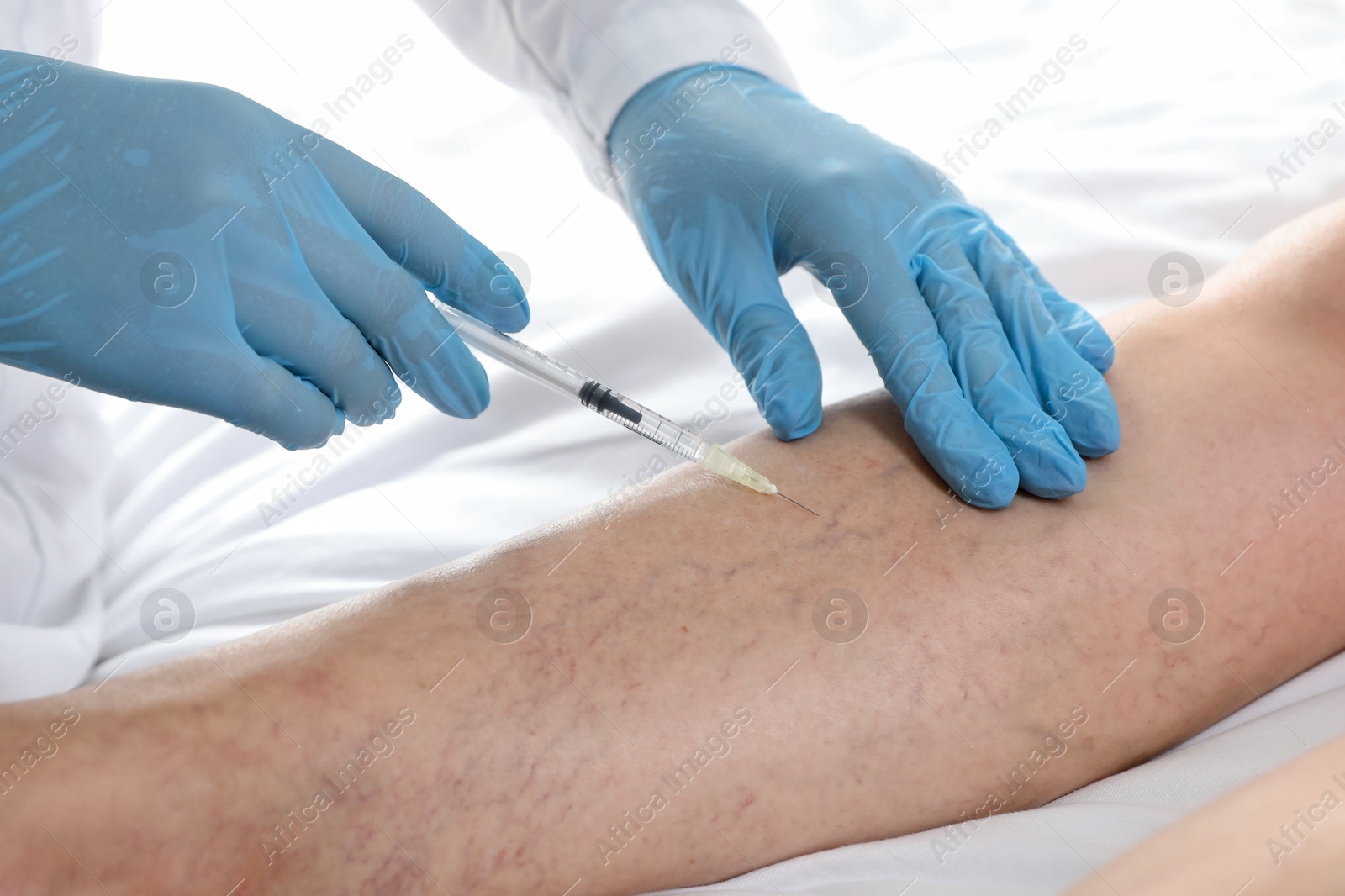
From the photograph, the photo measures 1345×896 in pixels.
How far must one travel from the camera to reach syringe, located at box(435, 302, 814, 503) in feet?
4.12

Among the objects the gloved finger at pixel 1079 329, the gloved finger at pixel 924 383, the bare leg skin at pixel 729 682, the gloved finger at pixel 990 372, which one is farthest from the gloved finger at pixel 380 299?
the gloved finger at pixel 1079 329

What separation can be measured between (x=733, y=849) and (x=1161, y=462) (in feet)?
2.57

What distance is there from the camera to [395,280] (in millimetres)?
1232

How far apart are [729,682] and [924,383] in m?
0.51

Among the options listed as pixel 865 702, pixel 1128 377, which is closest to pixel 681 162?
pixel 1128 377

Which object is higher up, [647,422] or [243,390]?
[243,390]

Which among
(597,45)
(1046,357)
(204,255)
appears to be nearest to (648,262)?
(597,45)

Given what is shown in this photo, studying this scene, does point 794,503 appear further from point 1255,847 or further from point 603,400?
point 1255,847

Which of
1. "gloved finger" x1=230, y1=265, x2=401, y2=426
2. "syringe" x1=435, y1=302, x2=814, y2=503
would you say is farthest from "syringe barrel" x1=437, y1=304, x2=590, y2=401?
"gloved finger" x1=230, y1=265, x2=401, y2=426

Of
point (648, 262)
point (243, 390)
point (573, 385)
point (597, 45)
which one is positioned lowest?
point (648, 262)

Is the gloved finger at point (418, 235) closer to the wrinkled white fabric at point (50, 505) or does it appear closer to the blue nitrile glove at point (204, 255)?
the blue nitrile glove at point (204, 255)

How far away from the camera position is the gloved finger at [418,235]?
50.1 inches

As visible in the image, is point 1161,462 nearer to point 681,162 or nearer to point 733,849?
point 733,849

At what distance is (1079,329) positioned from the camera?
1404mm
